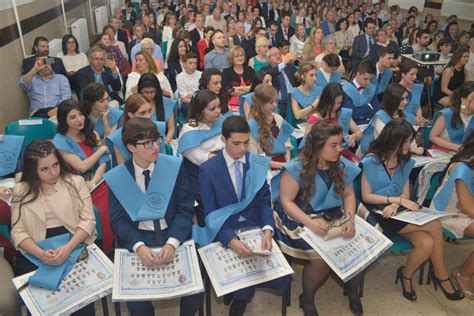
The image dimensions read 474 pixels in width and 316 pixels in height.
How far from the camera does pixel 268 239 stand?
2342mm

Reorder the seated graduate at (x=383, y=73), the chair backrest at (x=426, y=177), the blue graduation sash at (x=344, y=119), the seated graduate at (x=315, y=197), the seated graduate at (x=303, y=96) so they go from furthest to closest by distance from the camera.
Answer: the seated graduate at (x=383, y=73) < the seated graduate at (x=303, y=96) < the blue graduation sash at (x=344, y=119) < the chair backrest at (x=426, y=177) < the seated graduate at (x=315, y=197)

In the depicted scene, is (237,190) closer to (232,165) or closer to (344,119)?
(232,165)

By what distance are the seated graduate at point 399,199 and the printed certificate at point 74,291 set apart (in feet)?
5.66

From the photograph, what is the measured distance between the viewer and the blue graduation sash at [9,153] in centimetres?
295

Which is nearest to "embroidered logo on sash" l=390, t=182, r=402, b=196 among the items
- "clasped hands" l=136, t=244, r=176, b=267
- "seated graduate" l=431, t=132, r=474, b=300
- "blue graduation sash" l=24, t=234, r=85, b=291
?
"seated graduate" l=431, t=132, r=474, b=300

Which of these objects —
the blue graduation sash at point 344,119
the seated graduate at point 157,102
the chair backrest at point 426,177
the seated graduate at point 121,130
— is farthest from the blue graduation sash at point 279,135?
the chair backrest at point 426,177

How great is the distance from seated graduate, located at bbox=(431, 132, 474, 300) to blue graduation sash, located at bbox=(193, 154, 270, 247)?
1.31m

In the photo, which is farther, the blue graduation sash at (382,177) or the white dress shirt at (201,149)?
the white dress shirt at (201,149)

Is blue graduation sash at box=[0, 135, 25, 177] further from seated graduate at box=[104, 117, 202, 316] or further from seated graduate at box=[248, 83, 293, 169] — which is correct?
seated graduate at box=[248, 83, 293, 169]

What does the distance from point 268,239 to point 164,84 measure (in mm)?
3050

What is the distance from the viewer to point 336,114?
377cm

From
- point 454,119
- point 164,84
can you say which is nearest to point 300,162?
point 454,119

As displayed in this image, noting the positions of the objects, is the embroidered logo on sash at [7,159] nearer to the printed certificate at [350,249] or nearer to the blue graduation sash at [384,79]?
the printed certificate at [350,249]

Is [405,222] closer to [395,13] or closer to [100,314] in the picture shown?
[100,314]
